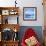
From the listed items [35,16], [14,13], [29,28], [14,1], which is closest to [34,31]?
[29,28]

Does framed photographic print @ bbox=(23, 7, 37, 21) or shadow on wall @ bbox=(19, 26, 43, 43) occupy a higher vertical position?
framed photographic print @ bbox=(23, 7, 37, 21)

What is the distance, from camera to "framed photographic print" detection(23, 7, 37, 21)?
6.21m

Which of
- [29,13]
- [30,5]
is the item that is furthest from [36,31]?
[30,5]

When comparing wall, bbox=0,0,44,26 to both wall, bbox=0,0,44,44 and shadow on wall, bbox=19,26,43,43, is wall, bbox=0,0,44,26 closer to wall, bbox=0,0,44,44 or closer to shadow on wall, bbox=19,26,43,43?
wall, bbox=0,0,44,44

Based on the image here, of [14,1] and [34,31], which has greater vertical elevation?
[14,1]

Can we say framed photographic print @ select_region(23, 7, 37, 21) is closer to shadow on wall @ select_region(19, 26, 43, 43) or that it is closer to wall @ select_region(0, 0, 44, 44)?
wall @ select_region(0, 0, 44, 44)

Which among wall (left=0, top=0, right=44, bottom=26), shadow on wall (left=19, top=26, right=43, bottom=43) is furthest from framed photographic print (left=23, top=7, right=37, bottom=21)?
shadow on wall (left=19, top=26, right=43, bottom=43)

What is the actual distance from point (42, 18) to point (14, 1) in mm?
1296

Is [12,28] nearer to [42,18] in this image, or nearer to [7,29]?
[7,29]

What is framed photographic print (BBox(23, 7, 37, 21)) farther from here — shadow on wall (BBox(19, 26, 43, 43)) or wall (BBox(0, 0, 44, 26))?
shadow on wall (BBox(19, 26, 43, 43))

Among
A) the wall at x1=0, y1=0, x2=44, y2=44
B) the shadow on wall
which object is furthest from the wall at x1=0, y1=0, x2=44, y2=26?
the shadow on wall

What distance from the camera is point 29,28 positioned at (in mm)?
6098

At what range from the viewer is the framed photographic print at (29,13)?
6.21m

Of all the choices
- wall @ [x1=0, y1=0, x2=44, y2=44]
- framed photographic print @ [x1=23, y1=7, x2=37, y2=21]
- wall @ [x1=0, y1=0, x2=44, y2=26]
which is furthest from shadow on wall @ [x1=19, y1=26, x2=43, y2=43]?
framed photographic print @ [x1=23, y1=7, x2=37, y2=21]
